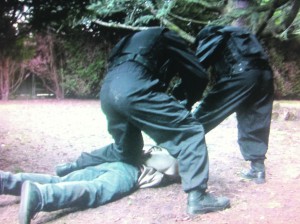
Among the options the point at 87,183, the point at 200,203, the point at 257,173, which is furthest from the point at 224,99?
the point at 87,183

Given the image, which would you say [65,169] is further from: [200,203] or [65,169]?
[200,203]

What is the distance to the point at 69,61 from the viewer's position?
13.5 m

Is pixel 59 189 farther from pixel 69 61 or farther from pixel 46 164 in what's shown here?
pixel 69 61

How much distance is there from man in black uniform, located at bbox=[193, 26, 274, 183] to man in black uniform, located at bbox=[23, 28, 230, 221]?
23.8 inches

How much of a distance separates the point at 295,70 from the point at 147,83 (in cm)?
1260

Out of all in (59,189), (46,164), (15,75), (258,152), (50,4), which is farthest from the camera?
(15,75)

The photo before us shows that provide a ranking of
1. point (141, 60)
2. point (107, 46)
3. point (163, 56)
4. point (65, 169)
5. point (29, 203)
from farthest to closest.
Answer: point (107, 46) → point (65, 169) → point (163, 56) → point (141, 60) → point (29, 203)

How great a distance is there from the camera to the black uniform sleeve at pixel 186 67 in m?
3.46

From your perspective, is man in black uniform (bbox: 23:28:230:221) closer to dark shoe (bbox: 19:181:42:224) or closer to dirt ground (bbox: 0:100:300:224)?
dirt ground (bbox: 0:100:300:224)

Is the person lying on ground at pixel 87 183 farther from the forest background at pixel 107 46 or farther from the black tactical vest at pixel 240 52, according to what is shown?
the forest background at pixel 107 46

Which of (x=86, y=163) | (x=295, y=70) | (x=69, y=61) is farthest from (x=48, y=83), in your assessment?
(x=86, y=163)

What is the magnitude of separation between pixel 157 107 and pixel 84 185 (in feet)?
2.81

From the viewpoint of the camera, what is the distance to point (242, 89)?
387 cm

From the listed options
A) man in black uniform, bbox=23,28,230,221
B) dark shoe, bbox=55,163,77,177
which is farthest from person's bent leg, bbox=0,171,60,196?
man in black uniform, bbox=23,28,230,221
